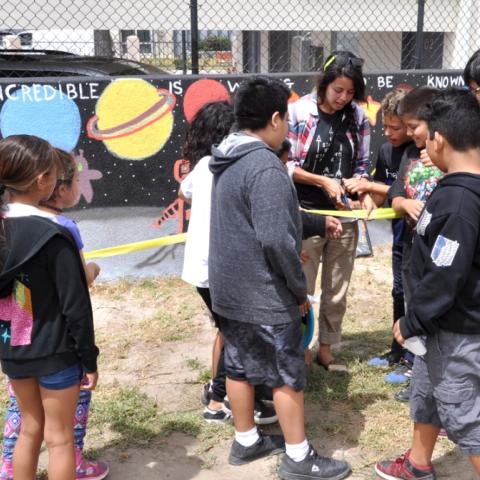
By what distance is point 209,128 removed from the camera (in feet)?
10.4

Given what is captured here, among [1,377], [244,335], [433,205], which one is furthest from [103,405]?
[433,205]

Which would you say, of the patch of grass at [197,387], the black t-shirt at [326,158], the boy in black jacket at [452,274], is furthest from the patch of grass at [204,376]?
the boy in black jacket at [452,274]

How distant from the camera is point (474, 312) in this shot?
2365 mm

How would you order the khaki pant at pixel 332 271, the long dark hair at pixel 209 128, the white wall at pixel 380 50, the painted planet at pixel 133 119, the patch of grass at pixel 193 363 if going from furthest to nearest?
the white wall at pixel 380 50, the painted planet at pixel 133 119, the patch of grass at pixel 193 363, the khaki pant at pixel 332 271, the long dark hair at pixel 209 128

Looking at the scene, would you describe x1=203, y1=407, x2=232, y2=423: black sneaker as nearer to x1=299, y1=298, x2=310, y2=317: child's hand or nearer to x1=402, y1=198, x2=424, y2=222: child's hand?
x1=299, y1=298, x2=310, y2=317: child's hand

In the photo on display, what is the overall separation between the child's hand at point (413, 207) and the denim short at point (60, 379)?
1.81 meters

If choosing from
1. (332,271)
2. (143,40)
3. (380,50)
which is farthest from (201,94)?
(380,50)

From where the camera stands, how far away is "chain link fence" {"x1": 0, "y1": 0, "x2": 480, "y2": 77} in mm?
7363

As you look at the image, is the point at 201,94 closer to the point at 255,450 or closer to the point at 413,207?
the point at 413,207

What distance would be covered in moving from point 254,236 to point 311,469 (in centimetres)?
110

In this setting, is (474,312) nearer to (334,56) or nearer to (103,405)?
(334,56)

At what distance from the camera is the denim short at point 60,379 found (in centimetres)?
239

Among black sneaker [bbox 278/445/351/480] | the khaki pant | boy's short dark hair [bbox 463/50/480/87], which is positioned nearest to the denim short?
black sneaker [bbox 278/445/351/480]

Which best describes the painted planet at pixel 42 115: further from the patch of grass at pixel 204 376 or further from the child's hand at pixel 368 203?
the child's hand at pixel 368 203
